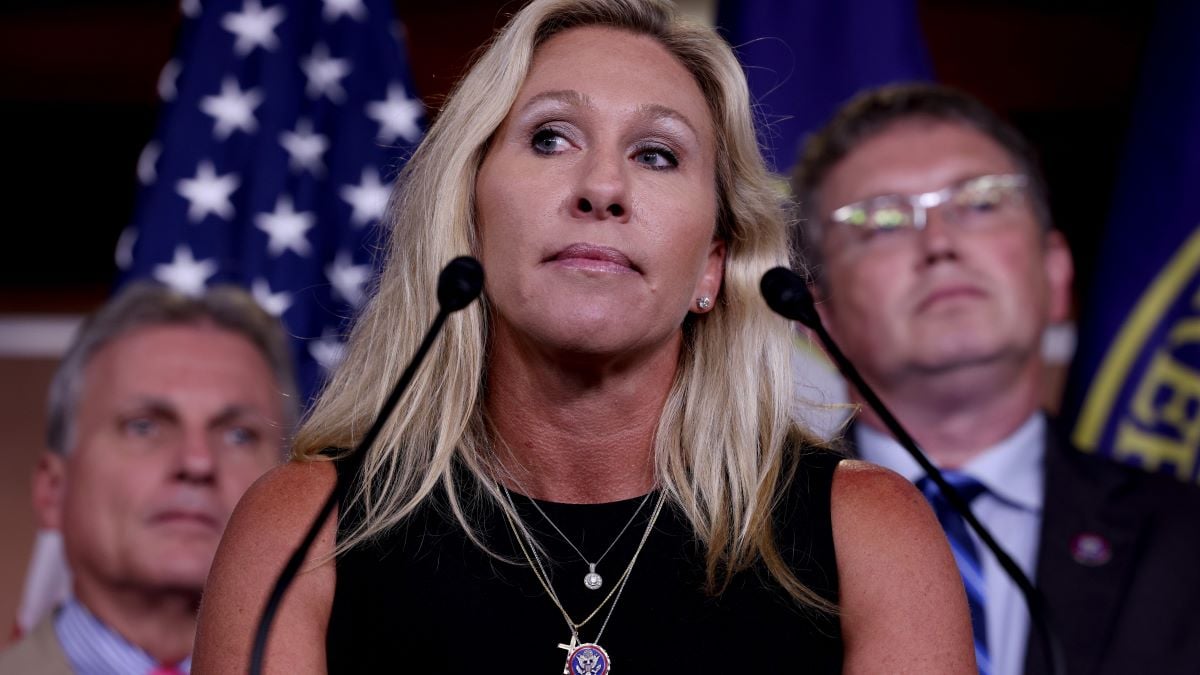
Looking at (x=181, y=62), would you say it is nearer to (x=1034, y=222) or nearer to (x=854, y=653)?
(x=1034, y=222)

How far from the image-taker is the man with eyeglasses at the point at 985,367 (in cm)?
257

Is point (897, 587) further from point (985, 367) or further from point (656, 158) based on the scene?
point (985, 367)

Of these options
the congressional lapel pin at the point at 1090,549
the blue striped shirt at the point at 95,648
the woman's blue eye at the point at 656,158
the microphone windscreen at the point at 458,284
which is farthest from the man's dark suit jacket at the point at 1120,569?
the blue striped shirt at the point at 95,648

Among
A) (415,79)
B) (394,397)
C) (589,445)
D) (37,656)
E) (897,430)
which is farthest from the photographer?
(415,79)

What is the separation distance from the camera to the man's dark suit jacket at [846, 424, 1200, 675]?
8.22 ft

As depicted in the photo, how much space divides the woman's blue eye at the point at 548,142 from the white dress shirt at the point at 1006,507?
40.2 inches

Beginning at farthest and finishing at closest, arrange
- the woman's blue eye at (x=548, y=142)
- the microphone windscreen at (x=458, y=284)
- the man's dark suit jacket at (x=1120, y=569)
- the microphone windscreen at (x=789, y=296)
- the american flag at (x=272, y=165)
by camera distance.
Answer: the american flag at (x=272, y=165)
the man's dark suit jacket at (x=1120, y=569)
the woman's blue eye at (x=548, y=142)
the microphone windscreen at (x=789, y=296)
the microphone windscreen at (x=458, y=284)

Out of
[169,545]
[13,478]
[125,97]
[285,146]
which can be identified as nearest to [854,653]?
[169,545]

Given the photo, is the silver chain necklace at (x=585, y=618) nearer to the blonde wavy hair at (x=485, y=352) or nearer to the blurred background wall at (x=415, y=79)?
the blonde wavy hair at (x=485, y=352)

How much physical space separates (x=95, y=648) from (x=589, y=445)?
1.42 meters

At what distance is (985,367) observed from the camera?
9.53 feet

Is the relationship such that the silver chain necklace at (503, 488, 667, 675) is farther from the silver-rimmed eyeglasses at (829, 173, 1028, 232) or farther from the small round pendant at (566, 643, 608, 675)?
the silver-rimmed eyeglasses at (829, 173, 1028, 232)

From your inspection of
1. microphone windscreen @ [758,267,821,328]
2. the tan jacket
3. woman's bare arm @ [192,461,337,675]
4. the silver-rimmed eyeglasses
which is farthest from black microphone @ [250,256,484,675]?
the silver-rimmed eyeglasses

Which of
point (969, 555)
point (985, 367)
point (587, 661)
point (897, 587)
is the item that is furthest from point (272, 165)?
point (897, 587)
